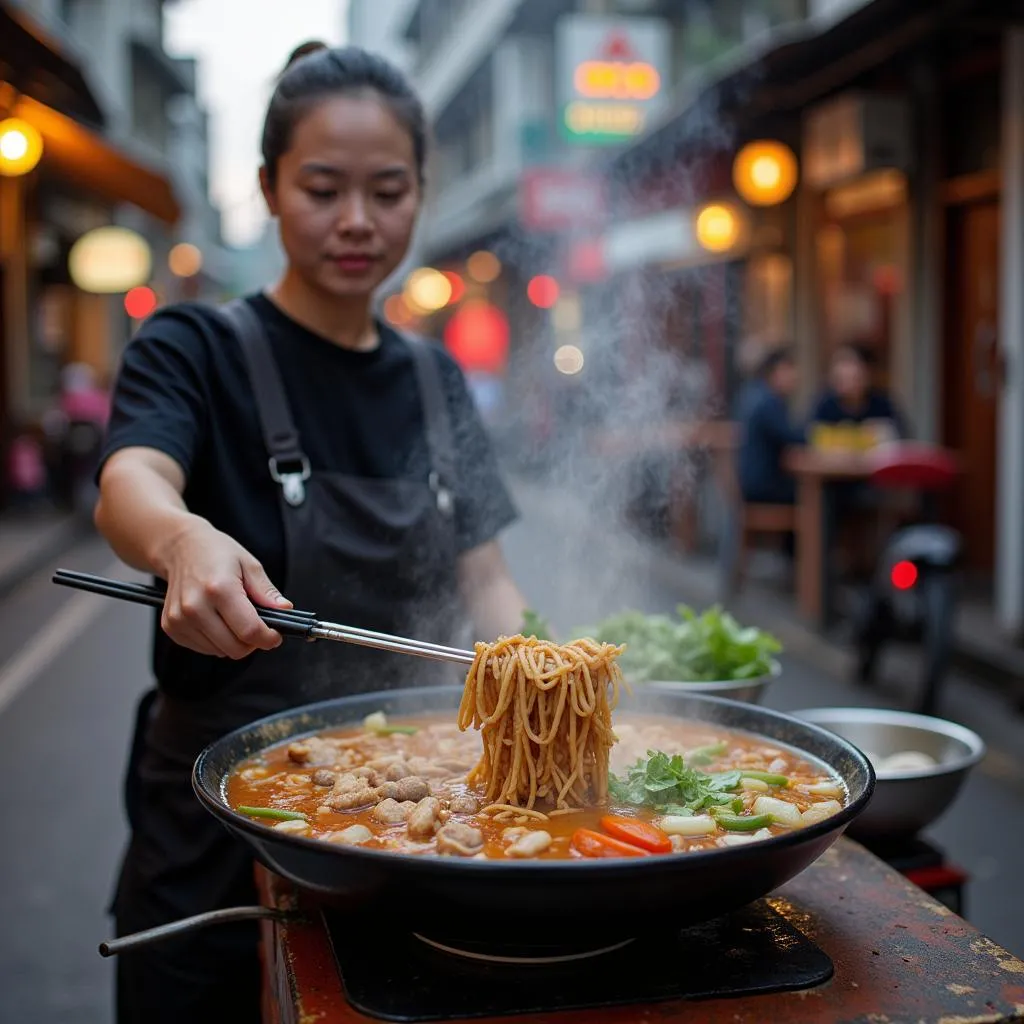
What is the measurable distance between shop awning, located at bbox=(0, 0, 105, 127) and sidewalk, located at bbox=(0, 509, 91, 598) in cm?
478

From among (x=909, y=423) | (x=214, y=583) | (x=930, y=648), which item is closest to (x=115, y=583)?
(x=214, y=583)

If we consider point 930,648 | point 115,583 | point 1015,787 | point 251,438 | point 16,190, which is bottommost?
point 1015,787

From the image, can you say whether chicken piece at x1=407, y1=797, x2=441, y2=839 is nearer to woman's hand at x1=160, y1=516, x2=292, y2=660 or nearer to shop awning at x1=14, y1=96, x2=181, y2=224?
woman's hand at x1=160, y1=516, x2=292, y2=660

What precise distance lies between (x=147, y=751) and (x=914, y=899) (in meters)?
1.70

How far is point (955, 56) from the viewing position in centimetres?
1023

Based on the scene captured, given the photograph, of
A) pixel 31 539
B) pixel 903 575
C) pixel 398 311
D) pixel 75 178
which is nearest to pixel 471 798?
pixel 903 575

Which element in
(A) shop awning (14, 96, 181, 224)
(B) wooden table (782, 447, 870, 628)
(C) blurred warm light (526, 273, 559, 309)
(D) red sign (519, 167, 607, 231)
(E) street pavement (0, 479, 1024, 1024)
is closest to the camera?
(E) street pavement (0, 479, 1024, 1024)

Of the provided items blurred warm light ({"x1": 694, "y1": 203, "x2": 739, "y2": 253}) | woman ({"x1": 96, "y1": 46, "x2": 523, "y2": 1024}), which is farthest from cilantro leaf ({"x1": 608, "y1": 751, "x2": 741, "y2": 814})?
blurred warm light ({"x1": 694, "y1": 203, "x2": 739, "y2": 253})

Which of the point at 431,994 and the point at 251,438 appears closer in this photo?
the point at 431,994

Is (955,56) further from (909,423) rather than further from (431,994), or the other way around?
(431,994)

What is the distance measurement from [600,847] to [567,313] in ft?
92.1

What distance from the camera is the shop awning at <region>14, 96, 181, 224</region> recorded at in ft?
40.8

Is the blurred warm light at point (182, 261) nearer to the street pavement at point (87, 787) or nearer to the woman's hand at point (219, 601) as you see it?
the street pavement at point (87, 787)

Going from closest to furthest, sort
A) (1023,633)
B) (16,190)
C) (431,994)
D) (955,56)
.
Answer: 1. (431,994)
2. (1023,633)
3. (955,56)
4. (16,190)
